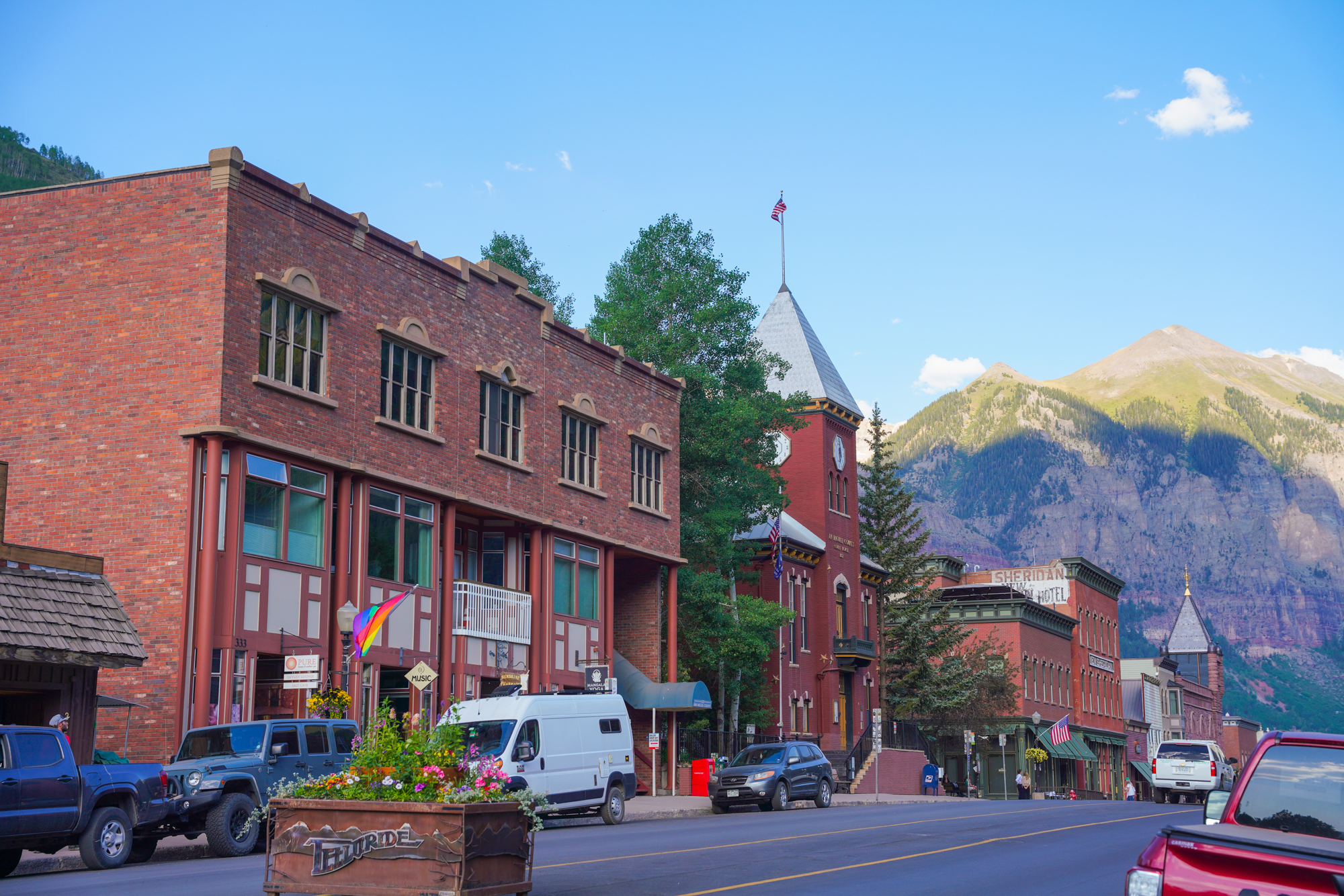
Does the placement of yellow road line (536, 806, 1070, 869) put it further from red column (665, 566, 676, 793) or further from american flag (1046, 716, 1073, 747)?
american flag (1046, 716, 1073, 747)

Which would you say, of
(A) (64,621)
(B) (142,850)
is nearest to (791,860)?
(B) (142,850)

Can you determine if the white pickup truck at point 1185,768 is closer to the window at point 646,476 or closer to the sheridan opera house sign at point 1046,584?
the window at point 646,476

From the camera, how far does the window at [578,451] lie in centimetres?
3572

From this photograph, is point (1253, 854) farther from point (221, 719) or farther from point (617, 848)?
point (221, 719)

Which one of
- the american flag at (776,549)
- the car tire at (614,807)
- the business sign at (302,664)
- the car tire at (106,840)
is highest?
the american flag at (776,549)

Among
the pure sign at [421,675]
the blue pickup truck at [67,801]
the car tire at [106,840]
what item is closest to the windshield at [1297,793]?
the blue pickup truck at [67,801]

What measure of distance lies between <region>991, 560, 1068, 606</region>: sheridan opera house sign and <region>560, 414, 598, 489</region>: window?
47238 millimetres

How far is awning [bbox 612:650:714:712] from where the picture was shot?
36688 mm

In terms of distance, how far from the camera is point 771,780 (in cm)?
3191

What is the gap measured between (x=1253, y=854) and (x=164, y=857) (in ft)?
50.7

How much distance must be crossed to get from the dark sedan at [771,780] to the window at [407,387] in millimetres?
10955

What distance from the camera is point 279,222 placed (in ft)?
87.5

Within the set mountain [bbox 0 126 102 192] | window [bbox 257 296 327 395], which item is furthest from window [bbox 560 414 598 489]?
mountain [bbox 0 126 102 192]

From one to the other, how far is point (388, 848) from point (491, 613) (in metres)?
21.8
